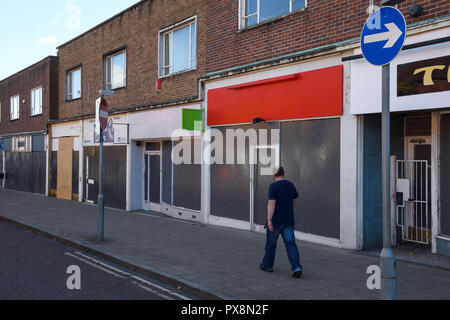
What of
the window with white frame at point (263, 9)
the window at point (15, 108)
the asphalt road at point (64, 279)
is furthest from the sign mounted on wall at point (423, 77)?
the window at point (15, 108)

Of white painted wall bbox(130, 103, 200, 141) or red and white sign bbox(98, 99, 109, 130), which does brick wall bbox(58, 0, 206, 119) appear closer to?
white painted wall bbox(130, 103, 200, 141)

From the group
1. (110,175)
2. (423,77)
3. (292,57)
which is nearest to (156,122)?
(110,175)

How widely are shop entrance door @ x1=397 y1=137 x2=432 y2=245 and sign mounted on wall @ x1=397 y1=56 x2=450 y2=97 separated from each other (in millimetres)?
1541

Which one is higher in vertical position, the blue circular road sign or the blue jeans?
the blue circular road sign

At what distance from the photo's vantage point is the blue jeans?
6812mm

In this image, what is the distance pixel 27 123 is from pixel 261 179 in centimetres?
1943

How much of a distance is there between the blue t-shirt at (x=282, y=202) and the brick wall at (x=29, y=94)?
18.6 meters

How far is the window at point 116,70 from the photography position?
17109mm

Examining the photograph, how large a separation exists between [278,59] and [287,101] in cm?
99

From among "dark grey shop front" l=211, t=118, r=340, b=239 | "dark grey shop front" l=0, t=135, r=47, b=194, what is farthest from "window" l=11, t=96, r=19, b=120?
"dark grey shop front" l=211, t=118, r=340, b=239

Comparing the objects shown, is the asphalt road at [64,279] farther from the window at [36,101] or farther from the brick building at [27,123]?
the window at [36,101]

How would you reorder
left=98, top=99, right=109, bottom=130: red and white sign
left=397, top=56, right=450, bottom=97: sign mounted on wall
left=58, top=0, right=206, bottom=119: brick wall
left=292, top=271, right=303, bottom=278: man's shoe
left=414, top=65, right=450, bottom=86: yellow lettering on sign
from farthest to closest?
left=58, top=0, right=206, bottom=119: brick wall
left=98, top=99, right=109, bottom=130: red and white sign
left=414, top=65, right=450, bottom=86: yellow lettering on sign
left=397, top=56, right=450, bottom=97: sign mounted on wall
left=292, top=271, right=303, bottom=278: man's shoe

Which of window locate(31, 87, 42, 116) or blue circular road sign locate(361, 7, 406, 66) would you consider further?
window locate(31, 87, 42, 116)
